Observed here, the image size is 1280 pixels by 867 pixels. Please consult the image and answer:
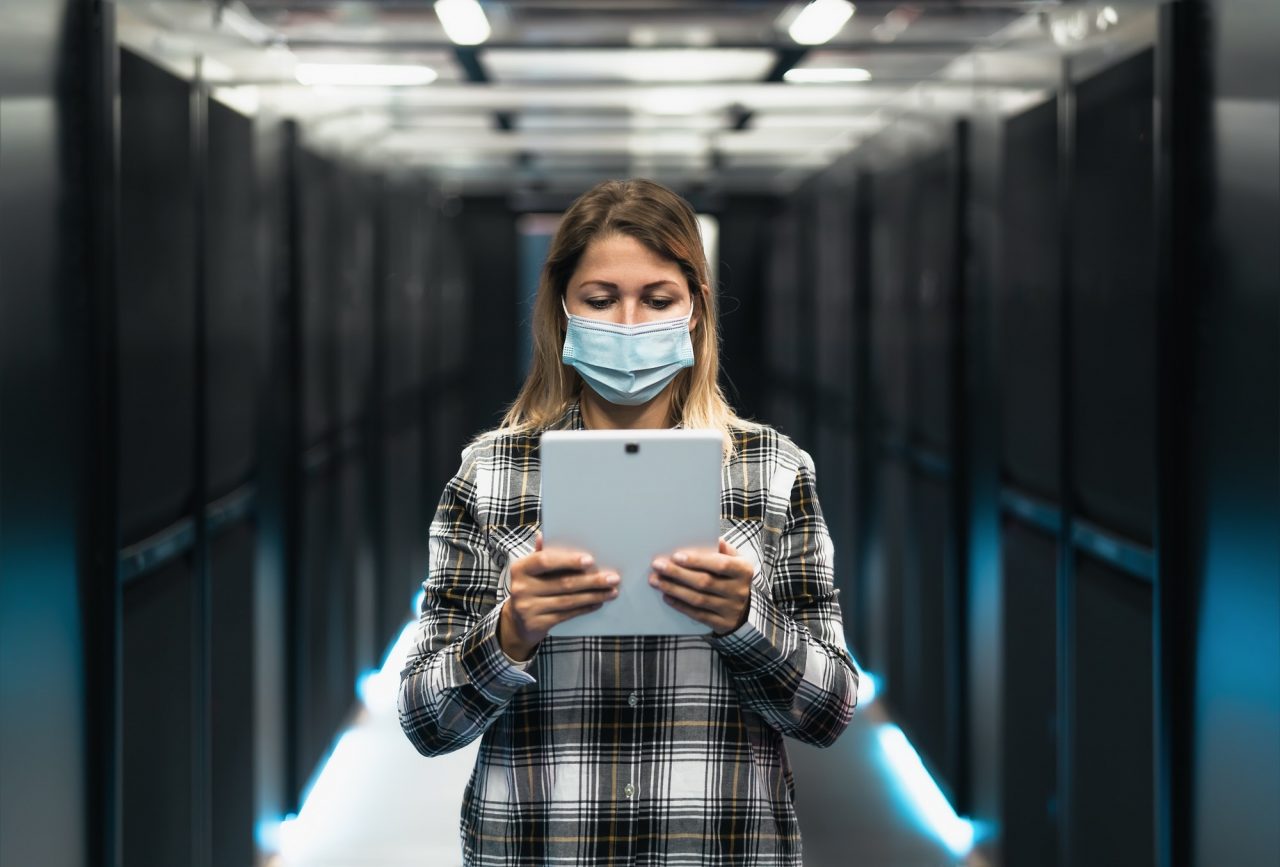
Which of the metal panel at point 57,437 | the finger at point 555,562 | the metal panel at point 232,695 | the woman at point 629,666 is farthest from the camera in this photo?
the metal panel at point 232,695

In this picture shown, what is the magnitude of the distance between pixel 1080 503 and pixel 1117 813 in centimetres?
82

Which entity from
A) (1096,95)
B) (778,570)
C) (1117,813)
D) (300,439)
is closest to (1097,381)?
(1096,95)

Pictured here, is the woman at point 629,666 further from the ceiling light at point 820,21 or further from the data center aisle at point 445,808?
the data center aisle at point 445,808

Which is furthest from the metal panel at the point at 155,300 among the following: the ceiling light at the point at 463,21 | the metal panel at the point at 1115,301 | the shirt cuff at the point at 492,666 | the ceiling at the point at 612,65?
the metal panel at the point at 1115,301

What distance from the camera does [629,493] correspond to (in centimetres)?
160

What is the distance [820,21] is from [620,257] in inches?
105

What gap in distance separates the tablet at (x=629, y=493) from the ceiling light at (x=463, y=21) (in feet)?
8.76

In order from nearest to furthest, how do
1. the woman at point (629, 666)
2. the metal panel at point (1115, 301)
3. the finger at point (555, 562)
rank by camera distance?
the finger at point (555, 562)
the woman at point (629, 666)
the metal panel at point (1115, 301)

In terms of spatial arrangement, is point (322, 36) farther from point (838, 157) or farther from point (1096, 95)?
point (838, 157)

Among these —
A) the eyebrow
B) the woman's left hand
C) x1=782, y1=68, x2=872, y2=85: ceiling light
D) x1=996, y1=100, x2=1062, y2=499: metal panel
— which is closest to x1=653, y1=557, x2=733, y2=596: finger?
the woman's left hand

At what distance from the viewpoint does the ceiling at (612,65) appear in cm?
394

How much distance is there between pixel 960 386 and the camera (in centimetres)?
491

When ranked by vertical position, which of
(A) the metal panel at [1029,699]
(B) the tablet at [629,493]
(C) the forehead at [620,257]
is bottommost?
(A) the metal panel at [1029,699]

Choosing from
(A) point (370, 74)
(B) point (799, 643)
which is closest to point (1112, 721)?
(B) point (799, 643)
